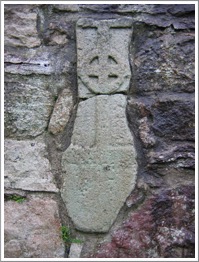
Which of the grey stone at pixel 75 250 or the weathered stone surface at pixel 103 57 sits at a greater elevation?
the weathered stone surface at pixel 103 57

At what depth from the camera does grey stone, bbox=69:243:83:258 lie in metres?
1.37

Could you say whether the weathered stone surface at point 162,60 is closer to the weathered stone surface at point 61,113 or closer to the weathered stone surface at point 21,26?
the weathered stone surface at point 61,113

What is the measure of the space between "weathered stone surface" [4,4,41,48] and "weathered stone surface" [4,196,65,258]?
60 cm

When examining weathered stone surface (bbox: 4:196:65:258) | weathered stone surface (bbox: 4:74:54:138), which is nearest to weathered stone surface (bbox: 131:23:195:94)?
weathered stone surface (bbox: 4:74:54:138)

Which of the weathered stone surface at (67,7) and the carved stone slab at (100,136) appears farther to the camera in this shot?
the weathered stone surface at (67,7)

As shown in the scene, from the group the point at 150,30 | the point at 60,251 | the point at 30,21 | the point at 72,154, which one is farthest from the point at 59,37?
the point at 60,251

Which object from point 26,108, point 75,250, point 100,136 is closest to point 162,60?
point 100,136

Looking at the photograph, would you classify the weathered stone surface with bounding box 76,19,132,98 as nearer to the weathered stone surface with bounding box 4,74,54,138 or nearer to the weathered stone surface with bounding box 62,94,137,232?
the weathered stone surface with bounding box 62,94,137,232

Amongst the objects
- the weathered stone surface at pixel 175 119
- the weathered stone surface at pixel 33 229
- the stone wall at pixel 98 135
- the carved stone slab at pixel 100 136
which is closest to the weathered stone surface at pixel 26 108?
the stone wall at pixel 98 135

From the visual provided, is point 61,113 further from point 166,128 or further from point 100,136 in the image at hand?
point 166,128

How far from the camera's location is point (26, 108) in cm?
146

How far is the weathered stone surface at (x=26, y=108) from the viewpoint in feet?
4.78

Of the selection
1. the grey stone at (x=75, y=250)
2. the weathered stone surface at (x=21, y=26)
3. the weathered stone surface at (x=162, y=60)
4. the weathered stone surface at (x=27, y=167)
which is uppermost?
the weathered stone surface at (x=21, y=26)

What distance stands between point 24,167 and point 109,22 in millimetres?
634
